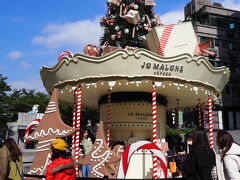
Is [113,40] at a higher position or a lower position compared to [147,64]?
higher

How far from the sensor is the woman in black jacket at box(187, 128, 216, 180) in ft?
13.8

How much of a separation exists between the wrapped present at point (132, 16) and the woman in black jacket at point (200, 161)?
10.4 m

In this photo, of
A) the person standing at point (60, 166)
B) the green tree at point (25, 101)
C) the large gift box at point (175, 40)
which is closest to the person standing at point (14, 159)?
the person standing at point (60, 166)

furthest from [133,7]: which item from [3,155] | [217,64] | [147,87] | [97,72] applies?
[217,64]

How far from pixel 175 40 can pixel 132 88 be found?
2.65 metres

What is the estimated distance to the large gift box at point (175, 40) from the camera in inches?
439

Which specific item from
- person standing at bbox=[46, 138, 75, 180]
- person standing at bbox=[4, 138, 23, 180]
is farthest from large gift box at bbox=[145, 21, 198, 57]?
person standing at bbox=[46, 138, 75, 180]

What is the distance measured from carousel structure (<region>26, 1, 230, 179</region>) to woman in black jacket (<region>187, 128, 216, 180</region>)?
2.26 meters

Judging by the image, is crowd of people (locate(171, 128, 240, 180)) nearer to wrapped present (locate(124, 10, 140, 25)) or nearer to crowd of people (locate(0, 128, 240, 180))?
crowd of people (locate(0, 128, 240, 180))

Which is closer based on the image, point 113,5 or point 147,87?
point 147,87

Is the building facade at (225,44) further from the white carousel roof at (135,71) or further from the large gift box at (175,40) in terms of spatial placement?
the white carousel roof at (135,71)

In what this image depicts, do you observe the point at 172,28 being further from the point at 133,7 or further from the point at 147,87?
the point at 133,7

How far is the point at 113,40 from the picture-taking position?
50.4ft

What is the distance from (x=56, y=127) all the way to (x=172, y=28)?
20.4 ft
